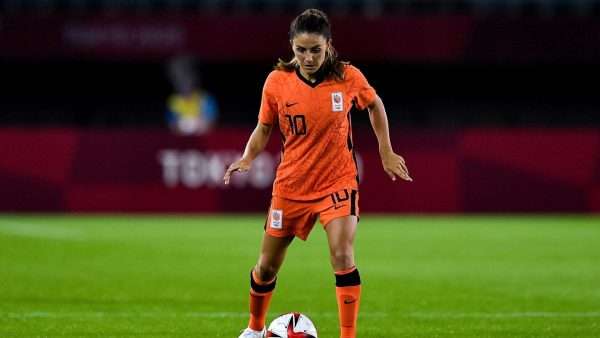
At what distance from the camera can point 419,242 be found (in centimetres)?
1756

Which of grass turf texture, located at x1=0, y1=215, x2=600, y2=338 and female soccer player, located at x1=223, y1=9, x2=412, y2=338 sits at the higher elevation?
female soccer player, located at x1=223, y1=9, x2=412, y2=338

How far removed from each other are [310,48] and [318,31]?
11 cm

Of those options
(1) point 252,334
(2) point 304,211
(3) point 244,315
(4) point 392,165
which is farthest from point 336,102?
(3) point 244,315

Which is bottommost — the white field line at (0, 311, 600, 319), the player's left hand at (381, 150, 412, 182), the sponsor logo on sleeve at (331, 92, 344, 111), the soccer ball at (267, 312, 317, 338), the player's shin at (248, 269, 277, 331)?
the white field line at (0, 311, 600, 319)

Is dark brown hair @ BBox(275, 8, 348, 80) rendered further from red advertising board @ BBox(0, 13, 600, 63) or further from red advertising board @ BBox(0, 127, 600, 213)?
red advertising board @ BBox(0, 13, 600, 63)

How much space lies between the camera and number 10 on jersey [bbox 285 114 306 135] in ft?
25.1

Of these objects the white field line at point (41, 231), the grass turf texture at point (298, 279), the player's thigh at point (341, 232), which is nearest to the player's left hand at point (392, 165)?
the player's thigh at point (341, 232)

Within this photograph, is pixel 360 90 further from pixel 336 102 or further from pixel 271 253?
pixel 271 253

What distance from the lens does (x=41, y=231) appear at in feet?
62.0

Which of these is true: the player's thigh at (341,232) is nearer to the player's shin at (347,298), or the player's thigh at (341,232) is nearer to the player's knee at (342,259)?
the player's knee at (342,259)

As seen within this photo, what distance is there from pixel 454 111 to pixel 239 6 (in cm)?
646

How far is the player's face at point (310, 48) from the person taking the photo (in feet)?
24.3

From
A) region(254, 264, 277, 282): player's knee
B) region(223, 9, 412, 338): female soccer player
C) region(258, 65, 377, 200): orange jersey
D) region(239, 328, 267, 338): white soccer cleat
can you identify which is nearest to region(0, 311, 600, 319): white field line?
region(239, 328, 267, 338): white soccer cleat

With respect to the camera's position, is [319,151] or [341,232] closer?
[341,232]
